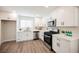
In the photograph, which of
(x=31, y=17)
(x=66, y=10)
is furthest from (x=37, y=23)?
(x=66, y=10)

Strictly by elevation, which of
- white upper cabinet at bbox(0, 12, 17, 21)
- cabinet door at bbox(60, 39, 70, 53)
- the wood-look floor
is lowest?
the wood-look floor

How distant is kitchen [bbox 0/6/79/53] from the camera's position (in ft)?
8.86

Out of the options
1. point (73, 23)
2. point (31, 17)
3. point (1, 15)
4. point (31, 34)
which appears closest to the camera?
point (73, 23)

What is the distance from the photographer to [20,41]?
6043 mm

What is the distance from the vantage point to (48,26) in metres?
5.35

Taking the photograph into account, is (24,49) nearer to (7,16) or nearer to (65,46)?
(65,46)

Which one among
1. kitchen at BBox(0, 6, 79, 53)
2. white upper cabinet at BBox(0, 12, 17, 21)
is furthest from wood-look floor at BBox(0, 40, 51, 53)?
white upper cabinet at BBox(0, 12, 17, 21)

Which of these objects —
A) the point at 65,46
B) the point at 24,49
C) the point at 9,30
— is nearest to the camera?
the point at 65,46

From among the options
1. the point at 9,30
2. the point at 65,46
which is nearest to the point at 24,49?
the point at 65,46

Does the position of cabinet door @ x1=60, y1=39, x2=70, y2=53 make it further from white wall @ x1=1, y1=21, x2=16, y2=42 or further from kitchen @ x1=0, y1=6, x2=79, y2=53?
white wall @ x1=1, y1=21, x2=16, y2=42

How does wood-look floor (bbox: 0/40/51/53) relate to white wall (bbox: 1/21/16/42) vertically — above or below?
below
